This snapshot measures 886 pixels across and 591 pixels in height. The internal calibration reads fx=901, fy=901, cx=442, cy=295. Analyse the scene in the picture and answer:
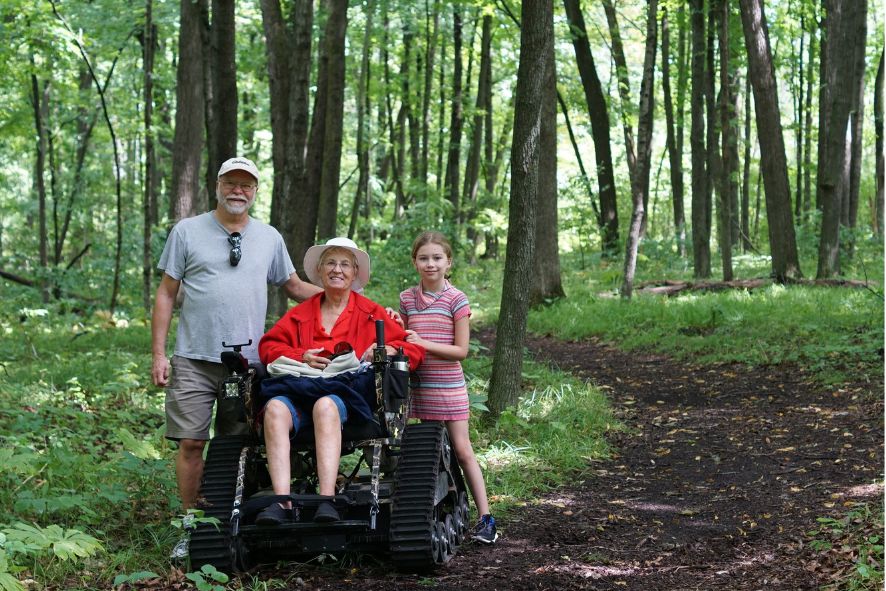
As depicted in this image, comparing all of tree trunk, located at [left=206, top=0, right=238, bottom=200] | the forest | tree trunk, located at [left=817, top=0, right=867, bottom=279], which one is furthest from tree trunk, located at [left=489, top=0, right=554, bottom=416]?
tree trunk, located at [left=817, top=0, right=867, bottom=279]

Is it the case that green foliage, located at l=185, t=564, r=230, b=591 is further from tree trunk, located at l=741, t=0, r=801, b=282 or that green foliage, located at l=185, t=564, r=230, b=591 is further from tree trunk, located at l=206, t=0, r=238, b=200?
tree trunk, located at l=741, t=0, r=801, b=282

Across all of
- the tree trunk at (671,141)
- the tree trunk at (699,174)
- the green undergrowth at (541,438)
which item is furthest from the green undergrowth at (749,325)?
the tree trunk at (671,141)

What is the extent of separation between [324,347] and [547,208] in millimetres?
10543

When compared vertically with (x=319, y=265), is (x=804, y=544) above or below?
below

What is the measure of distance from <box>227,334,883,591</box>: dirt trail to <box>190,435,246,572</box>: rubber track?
442 millimetres

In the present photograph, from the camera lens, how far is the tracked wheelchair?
428 centimetres

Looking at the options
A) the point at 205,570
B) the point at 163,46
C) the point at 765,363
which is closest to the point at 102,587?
the point at 205,570

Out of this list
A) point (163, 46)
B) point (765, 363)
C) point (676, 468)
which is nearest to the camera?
point (676, 468)

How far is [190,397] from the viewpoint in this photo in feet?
16.0

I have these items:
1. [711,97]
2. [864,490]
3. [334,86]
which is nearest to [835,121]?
[711,97]

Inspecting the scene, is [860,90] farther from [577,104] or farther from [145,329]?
[145,329]

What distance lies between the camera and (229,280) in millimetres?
4910

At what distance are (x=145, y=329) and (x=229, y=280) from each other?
31.9 feet

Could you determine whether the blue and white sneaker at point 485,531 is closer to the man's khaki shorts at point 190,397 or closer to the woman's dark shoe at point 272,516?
the woman's dark shoe at point 272,516
